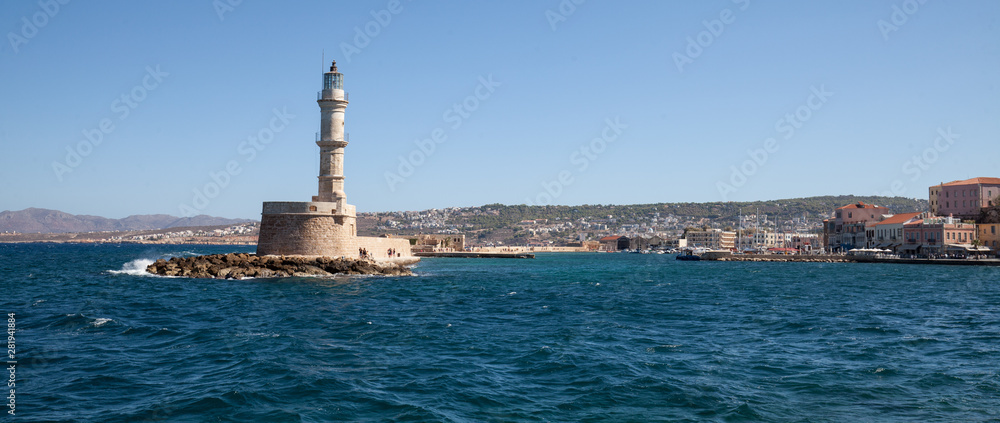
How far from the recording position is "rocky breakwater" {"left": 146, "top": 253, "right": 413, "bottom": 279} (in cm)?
3450

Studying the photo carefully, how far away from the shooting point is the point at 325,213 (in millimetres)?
38469

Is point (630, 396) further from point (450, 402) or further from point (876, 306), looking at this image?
point (876, 306)

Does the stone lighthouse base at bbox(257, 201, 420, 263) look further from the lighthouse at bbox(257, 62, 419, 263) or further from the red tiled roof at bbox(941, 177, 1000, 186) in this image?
the red tiled roof at bbox(941, 177, 1000, 186)

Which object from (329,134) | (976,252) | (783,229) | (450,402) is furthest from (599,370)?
(783,229)

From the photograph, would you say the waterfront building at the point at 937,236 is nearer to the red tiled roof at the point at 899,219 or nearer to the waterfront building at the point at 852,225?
the red tiled roof at the point at 899,219

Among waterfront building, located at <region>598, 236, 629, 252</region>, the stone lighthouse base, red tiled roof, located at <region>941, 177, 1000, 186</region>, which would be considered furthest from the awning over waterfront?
waterfront building, located at <region>598, 236, 629, 252</region>

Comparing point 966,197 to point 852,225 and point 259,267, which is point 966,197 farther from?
point 259,267

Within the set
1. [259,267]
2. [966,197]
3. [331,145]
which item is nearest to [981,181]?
[966,197]

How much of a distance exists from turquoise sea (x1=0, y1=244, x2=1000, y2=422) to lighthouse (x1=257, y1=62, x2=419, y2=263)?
13288mm

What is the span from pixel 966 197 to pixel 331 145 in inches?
2989

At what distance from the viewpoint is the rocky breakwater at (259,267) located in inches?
1358

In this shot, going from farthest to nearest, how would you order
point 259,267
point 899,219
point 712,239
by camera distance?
point 712,239, point 899,219, point 259,267

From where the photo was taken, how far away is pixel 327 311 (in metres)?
20.8

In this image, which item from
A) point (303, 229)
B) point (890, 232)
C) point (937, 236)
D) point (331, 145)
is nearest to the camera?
point (303, 229)
